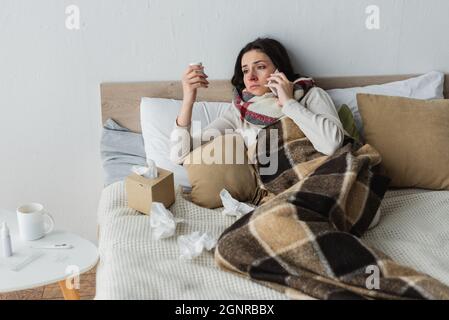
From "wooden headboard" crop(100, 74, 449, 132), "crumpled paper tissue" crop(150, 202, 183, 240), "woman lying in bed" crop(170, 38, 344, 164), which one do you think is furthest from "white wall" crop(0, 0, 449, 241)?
"crumpled paper tissue" crop(150, 202, 183, 240)

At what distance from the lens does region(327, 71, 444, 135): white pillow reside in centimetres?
205

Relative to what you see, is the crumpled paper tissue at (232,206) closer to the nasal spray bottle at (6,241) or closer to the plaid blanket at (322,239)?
the plaid blanket at (322,239)

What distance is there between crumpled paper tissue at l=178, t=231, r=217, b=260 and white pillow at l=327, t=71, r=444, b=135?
0.83 metres

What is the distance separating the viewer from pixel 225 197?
1715 millimetres

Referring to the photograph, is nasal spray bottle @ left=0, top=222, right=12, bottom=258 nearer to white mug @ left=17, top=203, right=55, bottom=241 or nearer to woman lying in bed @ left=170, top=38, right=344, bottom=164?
white mug @ left=17, top=203, right=55, bottom=241

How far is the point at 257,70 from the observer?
1911 millimetres

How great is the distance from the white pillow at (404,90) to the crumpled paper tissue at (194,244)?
2.73 ft

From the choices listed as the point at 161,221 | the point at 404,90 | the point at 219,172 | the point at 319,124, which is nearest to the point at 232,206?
the point at 219,172

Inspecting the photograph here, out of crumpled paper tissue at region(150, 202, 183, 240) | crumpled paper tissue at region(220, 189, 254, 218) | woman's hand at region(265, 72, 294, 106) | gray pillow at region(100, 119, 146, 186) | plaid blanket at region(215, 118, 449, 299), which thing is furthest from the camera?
gray pillow at region(100, 119, 146, 186)

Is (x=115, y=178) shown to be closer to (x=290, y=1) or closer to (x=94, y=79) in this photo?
(x=94, y=79)

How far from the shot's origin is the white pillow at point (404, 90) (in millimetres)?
2049
